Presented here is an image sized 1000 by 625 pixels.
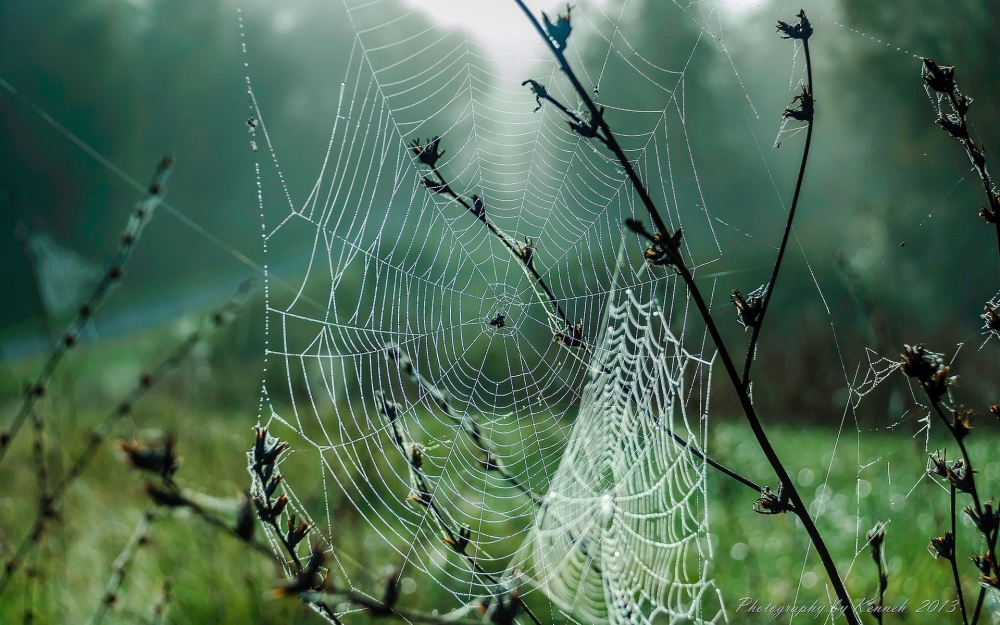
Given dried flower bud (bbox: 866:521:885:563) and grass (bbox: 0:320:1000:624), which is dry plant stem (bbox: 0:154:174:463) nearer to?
grass (bbox: 0:320:1000:624)

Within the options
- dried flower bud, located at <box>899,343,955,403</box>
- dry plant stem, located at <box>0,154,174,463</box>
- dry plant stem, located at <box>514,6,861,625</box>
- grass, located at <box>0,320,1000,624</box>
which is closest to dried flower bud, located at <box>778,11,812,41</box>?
dry plant stem, located at <box>514,6,861,625</box>

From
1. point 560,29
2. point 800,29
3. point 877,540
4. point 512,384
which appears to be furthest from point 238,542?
point 800,29

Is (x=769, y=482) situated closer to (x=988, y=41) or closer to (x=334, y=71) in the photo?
(x=988, y=41)

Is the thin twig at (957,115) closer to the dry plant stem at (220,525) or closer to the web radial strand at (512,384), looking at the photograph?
the web radial strand at (512,384)

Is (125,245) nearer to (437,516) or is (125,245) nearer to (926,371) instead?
(437,516)

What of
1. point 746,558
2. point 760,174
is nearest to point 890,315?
point 760,174

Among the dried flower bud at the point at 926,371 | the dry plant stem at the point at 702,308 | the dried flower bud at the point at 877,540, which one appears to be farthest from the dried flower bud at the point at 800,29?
the dried flower bud at the point at 877,540
